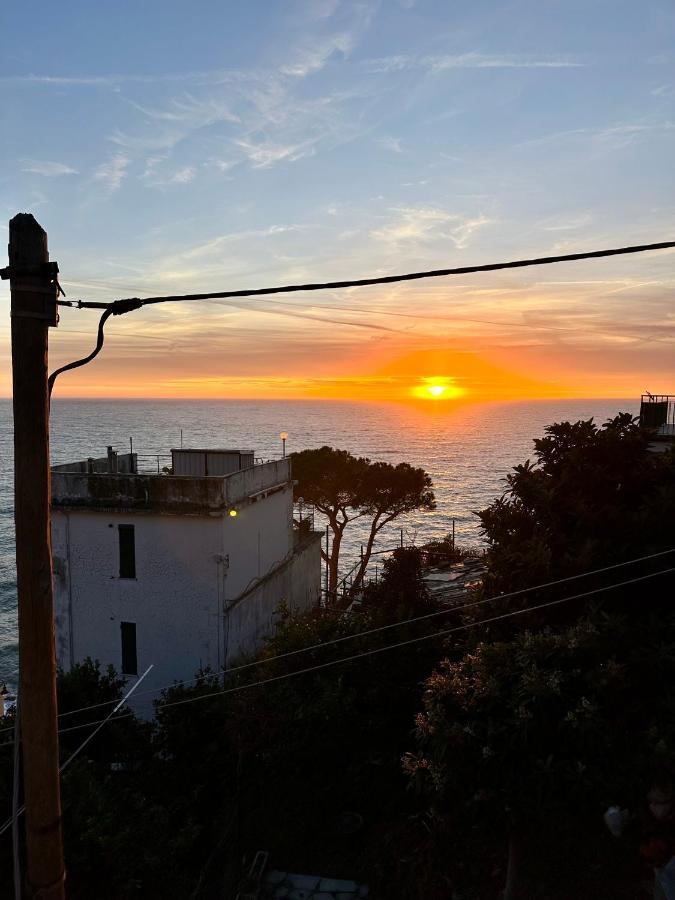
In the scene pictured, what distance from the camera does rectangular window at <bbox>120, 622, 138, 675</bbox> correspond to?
21.4 metres

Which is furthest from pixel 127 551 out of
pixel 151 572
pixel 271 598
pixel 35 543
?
pixel 35 543

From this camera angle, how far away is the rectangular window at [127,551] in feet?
Result: 69.4

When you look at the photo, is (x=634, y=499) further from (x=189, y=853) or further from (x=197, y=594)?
(x=197, y=594)

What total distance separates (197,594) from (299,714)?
8083 mm

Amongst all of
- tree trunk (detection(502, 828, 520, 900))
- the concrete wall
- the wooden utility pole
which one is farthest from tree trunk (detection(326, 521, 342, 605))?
the wooden utility pole

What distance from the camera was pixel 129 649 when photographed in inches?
843

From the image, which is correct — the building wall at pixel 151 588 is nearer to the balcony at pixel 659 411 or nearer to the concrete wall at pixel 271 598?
the concrete wall at pixel 271 598

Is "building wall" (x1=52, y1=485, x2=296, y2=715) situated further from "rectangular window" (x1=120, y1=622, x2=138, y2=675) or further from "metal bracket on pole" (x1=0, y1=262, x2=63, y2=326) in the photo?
"metal bracket on pole" (x1=0, y1=262, x2=63, y2=326)

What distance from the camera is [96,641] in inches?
851

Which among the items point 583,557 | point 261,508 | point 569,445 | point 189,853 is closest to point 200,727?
point 189,853

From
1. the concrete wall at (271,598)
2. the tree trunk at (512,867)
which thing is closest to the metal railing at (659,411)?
the concrete wall at (271,598)

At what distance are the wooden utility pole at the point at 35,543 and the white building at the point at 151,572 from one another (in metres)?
15.6

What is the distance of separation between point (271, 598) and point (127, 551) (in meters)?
6.54

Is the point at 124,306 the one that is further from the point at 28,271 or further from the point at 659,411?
the point at 659,411
